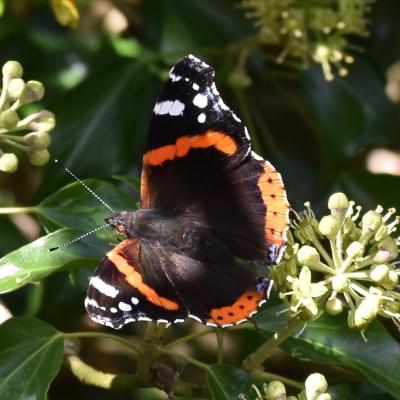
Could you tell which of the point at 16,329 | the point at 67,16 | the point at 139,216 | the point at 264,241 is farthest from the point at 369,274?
the point at 67,16

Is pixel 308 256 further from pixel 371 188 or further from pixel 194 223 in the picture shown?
pixel 371 188

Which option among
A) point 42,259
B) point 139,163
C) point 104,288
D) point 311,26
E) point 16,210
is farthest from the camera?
point 139,163

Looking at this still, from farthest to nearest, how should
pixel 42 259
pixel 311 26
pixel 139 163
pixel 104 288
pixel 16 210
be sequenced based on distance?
pixel 139 163
pixel 311 26
pixel 16 210
pixel 42 259
pixel 104 288

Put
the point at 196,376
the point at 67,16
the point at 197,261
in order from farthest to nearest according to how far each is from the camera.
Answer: the point at 196,376, the point at 67,16, the point at 197,261

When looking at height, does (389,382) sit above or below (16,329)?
below

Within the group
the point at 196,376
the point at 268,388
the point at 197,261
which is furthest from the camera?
the point at 196,376

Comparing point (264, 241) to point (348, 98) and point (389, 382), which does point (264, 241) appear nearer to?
point (389, 382)

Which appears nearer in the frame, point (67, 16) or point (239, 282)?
point (239, 282)

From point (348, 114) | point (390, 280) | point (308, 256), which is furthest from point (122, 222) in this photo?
point (348, 114)
